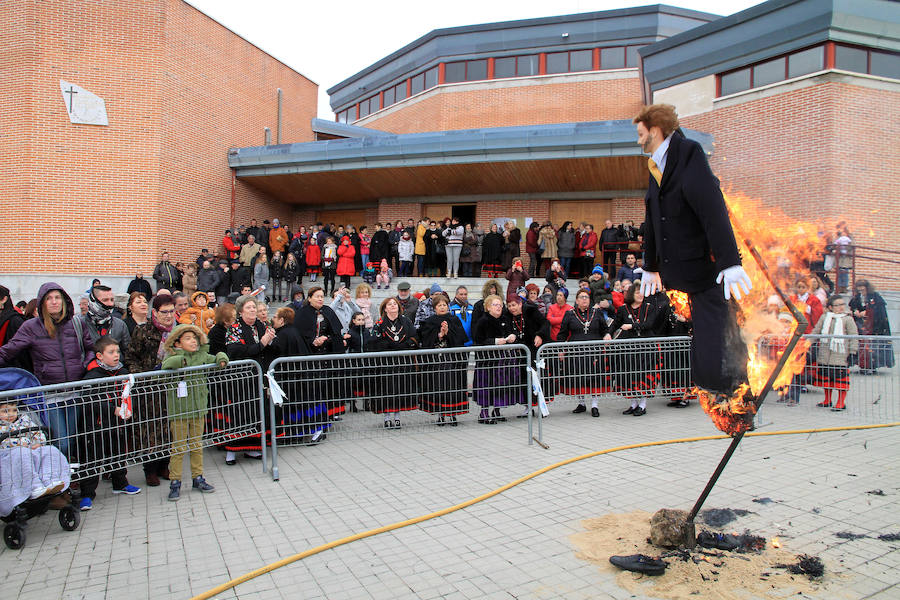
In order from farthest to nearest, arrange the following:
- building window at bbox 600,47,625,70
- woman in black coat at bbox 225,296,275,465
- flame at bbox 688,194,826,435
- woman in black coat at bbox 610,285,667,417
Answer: building window at bbox 600,47,625,70 → woman in black coat at bbox 610,285,667,417 → woman in black coat at bbox 225,296,275,465 → flame at bbox 688,194,826,435

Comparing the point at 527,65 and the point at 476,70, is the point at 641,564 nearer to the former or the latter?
the point at 527,65

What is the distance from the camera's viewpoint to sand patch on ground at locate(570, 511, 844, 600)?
3.28 m

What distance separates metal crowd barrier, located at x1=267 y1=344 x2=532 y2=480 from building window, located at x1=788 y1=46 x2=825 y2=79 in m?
13.9

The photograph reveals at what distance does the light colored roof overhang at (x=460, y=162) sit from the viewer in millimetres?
17109

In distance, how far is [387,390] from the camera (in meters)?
6.86

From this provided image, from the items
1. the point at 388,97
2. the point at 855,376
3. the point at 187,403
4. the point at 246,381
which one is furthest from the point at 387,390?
the point at 388,97

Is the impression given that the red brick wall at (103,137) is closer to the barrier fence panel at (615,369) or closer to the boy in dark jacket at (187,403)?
the boy in dark jacket at (187,403)

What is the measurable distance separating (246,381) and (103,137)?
1551 centimetres

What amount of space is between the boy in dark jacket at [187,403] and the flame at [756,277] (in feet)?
14.8

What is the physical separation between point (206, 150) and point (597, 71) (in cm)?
1634

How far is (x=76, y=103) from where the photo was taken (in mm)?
17266

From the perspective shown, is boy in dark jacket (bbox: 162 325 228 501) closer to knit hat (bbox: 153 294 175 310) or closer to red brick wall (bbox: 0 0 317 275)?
knit hat (bbox: 153 294 175 310)

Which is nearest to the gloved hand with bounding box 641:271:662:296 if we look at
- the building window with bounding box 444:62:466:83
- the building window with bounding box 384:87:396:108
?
the building window with bounding box 444:62:466:83

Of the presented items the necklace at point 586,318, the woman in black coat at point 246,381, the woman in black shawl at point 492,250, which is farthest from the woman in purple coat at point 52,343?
the woman in black shawl at point 492,250
